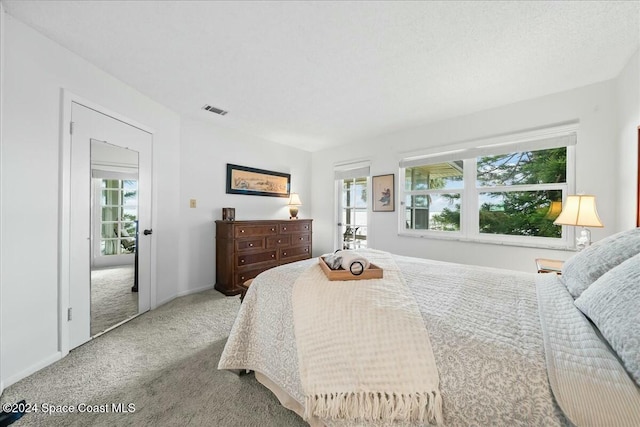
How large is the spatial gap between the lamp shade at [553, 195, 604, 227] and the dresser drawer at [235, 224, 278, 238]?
324 centimetres

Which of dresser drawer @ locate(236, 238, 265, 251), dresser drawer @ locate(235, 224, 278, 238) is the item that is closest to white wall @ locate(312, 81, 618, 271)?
dresser drawer @ locate(235, 224, 278, 238)

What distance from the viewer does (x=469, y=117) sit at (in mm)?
2865

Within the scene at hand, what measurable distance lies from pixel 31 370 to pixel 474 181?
176 inches

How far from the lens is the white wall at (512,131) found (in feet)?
6.92

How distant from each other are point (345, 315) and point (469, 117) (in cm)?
310

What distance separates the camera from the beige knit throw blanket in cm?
77

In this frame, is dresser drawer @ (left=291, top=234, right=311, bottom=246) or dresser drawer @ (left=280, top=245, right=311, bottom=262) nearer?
dresser drawer @ (left=280, top=245, right=311, bottom=262)

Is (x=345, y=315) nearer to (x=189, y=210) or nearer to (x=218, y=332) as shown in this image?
(x=218, y=332)

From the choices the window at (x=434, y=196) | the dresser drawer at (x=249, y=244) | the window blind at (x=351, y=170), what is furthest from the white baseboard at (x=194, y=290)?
the window at (x=434, y=196)

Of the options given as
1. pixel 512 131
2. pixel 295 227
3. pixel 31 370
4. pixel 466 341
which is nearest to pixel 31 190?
pixel 31 370

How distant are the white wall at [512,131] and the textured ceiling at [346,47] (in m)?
0.18

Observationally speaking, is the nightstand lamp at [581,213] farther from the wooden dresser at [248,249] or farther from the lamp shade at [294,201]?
the lamp shade at [294,201]

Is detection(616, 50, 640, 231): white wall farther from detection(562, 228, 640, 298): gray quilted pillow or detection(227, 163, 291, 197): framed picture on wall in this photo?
detection(227, 163, 291, 197): framed picture on wall

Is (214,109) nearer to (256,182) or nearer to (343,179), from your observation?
(256,182)
